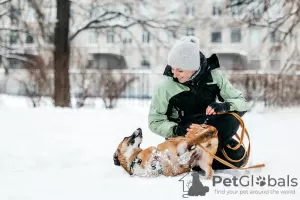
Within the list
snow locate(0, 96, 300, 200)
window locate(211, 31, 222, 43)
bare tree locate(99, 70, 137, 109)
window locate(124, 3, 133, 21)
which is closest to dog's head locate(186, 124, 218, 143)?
snow locate(0, 96, 300, 200)

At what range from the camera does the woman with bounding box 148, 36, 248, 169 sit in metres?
2.85

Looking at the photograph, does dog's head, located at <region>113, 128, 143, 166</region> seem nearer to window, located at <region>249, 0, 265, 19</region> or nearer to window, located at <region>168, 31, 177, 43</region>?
window, located at <region>249, 0, 265, 19</region>

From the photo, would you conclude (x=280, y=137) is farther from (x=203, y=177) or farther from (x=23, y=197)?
(x=23, y=197)

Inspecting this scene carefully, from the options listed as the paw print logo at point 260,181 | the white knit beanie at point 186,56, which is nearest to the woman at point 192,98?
the white knit beanie at point 186,56

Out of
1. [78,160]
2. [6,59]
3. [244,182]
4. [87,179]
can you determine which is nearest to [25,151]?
[78,160]

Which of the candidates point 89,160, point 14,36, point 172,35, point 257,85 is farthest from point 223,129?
point 14,36

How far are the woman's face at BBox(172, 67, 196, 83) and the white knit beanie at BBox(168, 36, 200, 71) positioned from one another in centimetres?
3

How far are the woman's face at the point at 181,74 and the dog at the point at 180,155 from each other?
324 mm

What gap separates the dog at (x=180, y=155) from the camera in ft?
8.84

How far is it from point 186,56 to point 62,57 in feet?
27.0

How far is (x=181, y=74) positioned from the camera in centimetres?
290

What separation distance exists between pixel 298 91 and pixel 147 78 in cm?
584

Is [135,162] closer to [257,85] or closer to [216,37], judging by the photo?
[257,85]

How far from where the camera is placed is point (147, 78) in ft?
51.1
